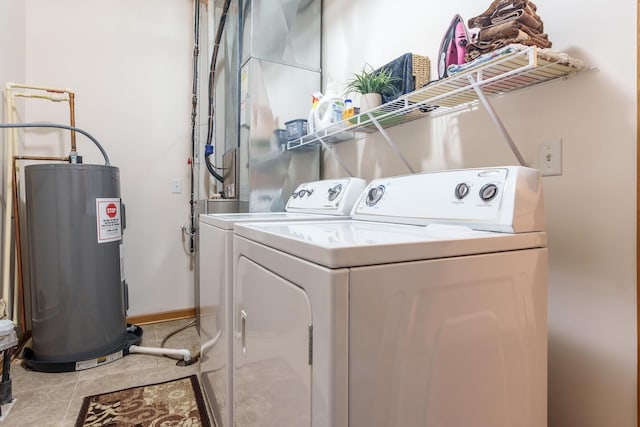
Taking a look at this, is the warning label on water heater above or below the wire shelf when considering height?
below

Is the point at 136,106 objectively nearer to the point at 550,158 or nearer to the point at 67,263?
the point at 67,263

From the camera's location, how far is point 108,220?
2211 mm

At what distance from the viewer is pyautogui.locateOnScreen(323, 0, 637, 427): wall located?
3.06ft

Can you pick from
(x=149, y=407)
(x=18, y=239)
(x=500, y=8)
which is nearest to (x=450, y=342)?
(x=500, y=8)

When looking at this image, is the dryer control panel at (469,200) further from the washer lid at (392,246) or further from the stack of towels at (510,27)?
the stack of towels at (510,27)

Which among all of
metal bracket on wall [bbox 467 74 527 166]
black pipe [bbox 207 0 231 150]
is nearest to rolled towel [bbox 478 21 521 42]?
metal bracket on wall [bbox 467 74 527 166]

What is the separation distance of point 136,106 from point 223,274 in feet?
7.33

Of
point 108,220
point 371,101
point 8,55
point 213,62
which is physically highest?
point 213,62

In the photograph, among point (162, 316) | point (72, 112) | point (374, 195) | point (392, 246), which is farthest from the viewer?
point (162, 316)

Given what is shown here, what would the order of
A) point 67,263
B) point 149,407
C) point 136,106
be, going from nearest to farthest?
point 149,407 < point 67,263 < point 136,106

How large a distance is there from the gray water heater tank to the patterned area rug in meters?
0.46

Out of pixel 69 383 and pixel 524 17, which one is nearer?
pixel 524 17

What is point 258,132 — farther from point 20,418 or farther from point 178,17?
point 20,418

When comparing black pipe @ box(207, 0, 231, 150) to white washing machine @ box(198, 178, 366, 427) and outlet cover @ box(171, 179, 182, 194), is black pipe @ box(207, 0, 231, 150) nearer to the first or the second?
outlet cover @ box(171, 179, 182, 194)
